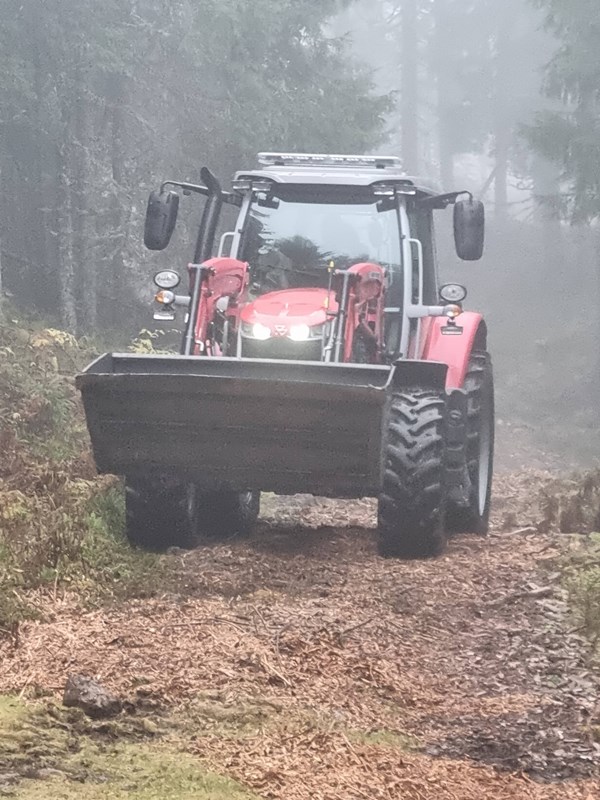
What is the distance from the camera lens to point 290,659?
Answer: 4.40 metres

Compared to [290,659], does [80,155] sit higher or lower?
higher

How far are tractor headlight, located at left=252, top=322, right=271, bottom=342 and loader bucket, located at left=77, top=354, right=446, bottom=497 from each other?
104 centimetres

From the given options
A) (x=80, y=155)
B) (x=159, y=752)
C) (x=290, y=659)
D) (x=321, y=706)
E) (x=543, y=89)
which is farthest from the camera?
(x=543, y=89)

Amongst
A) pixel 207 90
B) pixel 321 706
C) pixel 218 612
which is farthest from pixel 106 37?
pixel 321 706

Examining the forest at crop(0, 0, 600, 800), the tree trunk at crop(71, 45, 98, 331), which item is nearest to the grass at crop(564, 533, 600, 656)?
the forest at crop(0, 0, 600, 800)

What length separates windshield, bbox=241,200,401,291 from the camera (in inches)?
302

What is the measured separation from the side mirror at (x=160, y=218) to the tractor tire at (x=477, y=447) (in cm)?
271

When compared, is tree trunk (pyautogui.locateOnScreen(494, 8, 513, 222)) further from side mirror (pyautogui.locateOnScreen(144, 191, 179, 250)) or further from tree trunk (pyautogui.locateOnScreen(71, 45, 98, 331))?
side mirror (pyautogui.locateOnScreen(144, 191, 179, 250))

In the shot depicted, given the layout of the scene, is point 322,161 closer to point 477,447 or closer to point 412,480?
point 477,447

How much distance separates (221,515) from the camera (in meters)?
7.75

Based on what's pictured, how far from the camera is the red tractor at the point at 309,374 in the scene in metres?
6.03

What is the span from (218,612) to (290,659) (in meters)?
0.81

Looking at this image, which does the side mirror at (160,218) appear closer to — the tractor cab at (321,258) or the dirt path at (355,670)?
the tractor cab at (321,258)

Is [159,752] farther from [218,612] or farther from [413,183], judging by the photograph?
[413,183]
